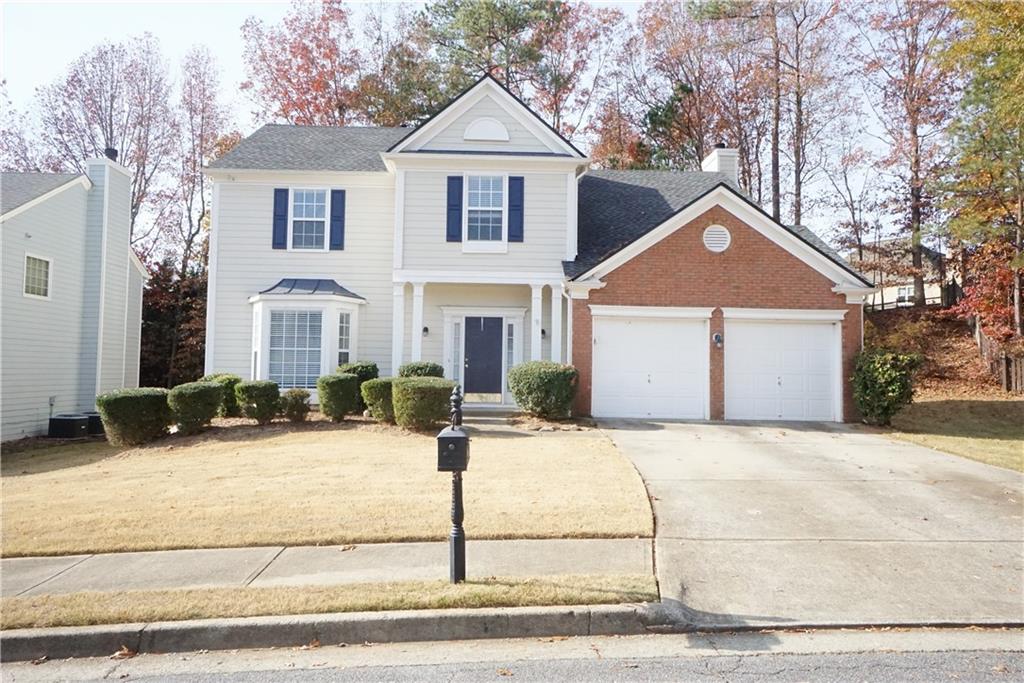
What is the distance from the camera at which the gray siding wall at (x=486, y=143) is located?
1591 cm

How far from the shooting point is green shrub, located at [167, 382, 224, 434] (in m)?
12.6

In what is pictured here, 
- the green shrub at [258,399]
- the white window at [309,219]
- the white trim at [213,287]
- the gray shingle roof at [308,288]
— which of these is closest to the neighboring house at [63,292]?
the white trim at [213,287]

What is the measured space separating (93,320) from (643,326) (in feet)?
48.4

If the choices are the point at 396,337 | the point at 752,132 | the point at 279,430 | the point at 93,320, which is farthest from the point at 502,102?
the point at 752,132

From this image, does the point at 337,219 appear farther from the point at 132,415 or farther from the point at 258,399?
the point at 132,415

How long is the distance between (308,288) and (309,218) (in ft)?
6.77

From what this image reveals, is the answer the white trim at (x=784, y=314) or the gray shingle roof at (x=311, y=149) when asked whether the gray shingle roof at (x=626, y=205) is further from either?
the gray shingle roof at (x=311, y=149)

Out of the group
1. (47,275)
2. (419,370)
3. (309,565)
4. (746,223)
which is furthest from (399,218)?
(309,565)

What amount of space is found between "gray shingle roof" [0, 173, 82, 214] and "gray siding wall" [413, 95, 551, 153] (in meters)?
Result: 9.46

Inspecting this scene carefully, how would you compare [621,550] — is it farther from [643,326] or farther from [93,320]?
[93,320]

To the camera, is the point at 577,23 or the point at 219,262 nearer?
the point at 219,262

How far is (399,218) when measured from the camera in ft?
51.8

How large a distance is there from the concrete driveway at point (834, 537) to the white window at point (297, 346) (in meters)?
8.55

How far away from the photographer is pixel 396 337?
1572 centimetres
